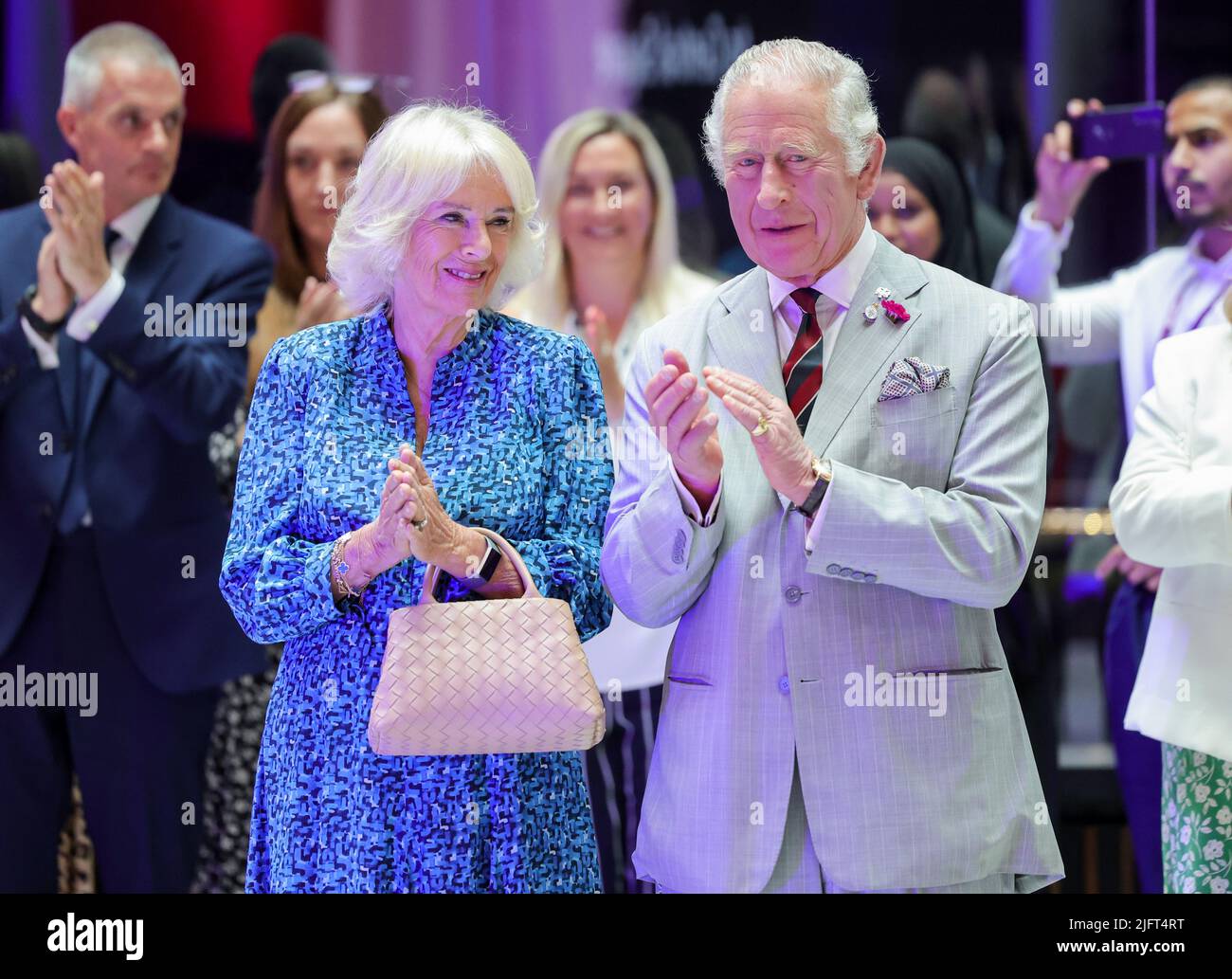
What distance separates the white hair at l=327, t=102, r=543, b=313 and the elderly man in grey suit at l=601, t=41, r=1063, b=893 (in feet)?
1.34

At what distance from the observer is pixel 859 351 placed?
273 cm

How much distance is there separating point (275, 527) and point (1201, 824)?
1.93 m

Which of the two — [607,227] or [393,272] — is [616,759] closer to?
[607,227]

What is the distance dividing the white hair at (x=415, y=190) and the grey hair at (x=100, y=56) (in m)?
1.64

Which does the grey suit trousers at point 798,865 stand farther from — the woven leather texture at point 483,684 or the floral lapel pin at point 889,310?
the floral lapel pin at point 889,310

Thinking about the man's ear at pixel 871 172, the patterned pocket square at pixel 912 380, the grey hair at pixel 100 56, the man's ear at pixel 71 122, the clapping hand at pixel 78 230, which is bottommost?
the patterned pocket square at pixel 912 380

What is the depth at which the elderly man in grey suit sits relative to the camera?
2.61 meters

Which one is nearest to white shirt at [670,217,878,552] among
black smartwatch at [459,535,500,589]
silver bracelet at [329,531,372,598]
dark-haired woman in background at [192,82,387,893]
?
black smartwatch at [459,535,500,589]

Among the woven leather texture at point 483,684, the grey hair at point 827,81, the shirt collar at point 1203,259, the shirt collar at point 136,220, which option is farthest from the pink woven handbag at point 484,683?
the shirt collar at point 1203,259

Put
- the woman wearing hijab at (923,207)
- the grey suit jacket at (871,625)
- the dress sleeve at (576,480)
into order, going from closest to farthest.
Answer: the grey suit jacket at (871,625) → the dress sleeve at (576,480) → the woman wearing hijab at (923,207)

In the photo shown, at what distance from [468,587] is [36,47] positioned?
2.57 metres

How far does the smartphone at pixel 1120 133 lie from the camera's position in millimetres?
4340

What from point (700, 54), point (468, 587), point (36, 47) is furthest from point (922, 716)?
point (36, 47)

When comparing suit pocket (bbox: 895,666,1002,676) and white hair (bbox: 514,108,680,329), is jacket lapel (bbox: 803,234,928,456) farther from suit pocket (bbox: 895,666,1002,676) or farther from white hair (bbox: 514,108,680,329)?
white hair (bbox: 514,108,680,329)
